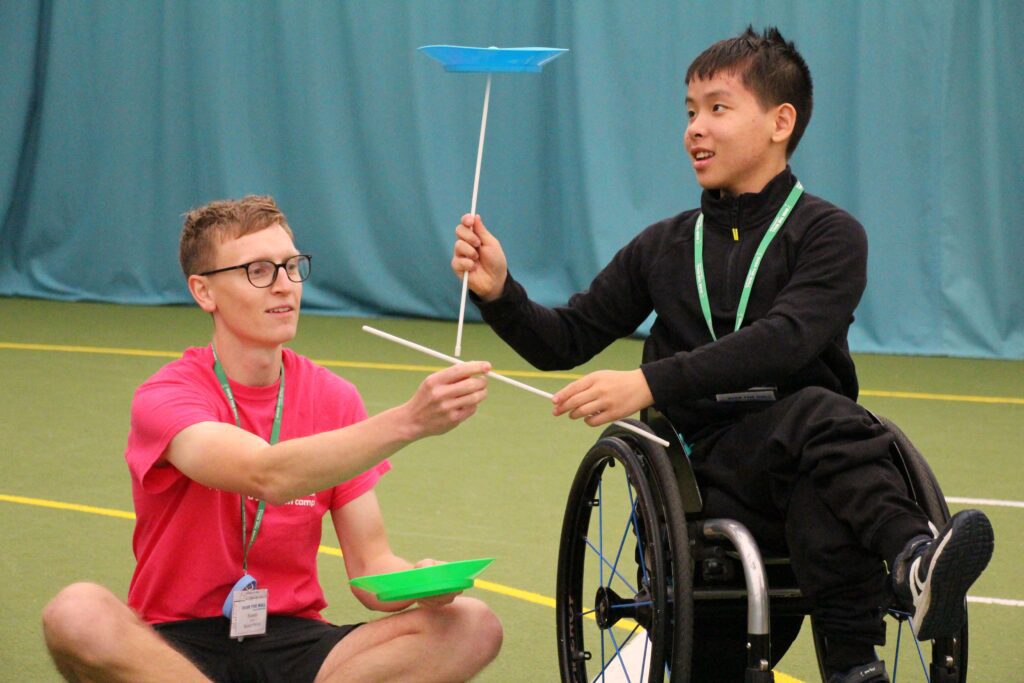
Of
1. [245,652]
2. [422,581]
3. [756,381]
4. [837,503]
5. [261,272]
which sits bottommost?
[245,652]

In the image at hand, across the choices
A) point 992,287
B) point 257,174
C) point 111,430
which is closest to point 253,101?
point 257,174

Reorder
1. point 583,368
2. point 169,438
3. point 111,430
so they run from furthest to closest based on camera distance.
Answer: point 583,368, point 111,430, point 169,438

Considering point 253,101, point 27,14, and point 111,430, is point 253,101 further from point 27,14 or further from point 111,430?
point 111,430

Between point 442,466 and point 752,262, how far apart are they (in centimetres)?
196

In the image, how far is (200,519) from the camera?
6.81 ft

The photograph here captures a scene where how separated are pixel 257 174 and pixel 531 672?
15.5 feet

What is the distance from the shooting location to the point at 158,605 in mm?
2076

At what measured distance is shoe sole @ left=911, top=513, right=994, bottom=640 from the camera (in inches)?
66.8

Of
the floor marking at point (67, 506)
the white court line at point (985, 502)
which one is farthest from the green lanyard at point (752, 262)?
the floor marking at point (67, 506)

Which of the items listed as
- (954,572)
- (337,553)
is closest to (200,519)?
(954,572)

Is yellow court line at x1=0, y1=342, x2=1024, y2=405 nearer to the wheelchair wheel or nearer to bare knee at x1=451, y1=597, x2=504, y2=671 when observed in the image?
the wheelchair wheel

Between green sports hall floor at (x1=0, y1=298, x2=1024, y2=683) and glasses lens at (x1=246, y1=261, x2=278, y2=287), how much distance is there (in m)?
0.82

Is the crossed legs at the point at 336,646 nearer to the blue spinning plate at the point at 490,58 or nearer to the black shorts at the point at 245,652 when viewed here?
the black shorts at the point at 245,652

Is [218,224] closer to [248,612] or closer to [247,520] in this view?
[247,520]
